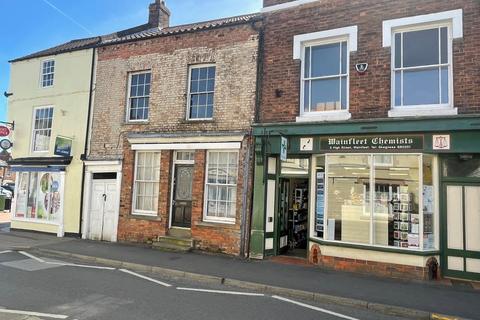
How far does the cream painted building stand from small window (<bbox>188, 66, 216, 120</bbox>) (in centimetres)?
456

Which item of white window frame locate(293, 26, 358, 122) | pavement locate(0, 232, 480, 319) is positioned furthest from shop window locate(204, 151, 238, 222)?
white window frame locate(293, 26, 358, 122)

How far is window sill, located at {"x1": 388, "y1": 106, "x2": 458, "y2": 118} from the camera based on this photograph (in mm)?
9289

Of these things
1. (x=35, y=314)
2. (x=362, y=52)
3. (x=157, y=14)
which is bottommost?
(x=35, y=314)

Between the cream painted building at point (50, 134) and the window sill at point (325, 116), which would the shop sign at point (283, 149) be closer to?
the window sill at point (325, 116)

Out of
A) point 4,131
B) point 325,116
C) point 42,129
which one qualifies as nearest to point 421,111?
point 325,116

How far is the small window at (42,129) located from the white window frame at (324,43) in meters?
10.5

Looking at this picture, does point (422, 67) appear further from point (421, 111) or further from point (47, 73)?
point (47, 73)

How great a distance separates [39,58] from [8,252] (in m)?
8.66

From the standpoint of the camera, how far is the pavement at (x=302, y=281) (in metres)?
7.19

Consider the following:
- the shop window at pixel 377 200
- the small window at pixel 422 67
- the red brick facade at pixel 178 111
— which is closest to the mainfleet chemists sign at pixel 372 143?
the shop window at pixel 377 200

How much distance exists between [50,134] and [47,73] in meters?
2.65

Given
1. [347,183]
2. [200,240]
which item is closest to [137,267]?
[200,240]

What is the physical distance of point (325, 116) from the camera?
1071 centimetres

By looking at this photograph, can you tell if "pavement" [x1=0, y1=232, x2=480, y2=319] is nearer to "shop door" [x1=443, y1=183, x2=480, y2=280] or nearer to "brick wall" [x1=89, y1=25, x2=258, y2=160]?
"shop door" [x1=443, y1=183, x2=480, y2=280]
